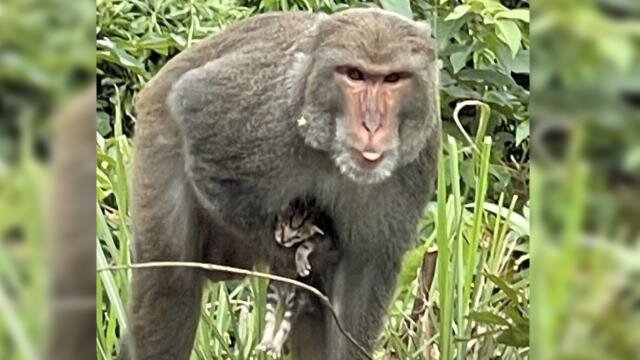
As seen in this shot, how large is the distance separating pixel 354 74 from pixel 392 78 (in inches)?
2.0

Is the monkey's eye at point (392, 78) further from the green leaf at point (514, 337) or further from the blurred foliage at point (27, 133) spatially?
the blurred foliage at point (27, 133)

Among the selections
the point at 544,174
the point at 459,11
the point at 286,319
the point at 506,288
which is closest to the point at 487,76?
the point at 459,11

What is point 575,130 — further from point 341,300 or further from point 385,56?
point 341,300

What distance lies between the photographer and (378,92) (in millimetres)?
1255

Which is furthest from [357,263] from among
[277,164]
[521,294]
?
[521,294]

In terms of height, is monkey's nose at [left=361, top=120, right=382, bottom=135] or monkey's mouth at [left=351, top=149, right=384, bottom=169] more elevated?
monkey's nose at [left=361, top=120, right=382, bottom=135]

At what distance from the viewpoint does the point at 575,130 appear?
1.60ft

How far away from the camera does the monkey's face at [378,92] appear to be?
123 cm

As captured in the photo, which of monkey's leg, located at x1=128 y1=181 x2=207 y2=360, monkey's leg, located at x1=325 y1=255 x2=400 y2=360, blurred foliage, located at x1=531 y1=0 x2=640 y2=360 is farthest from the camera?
monkey's leg, located at x1=325 y1=255 x2=400 y2=360

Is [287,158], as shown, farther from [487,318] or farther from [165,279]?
[487,318]

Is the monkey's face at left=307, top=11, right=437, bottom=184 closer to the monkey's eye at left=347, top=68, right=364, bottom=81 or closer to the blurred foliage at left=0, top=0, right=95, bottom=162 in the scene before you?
the monkey's eye at left=347, top=68, right=364, bottom=81

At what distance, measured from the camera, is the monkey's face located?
1.23 m

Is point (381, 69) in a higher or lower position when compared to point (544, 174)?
lower

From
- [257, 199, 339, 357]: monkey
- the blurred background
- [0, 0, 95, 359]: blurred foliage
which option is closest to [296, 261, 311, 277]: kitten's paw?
[257, 199, 339, 357]: monkey
